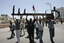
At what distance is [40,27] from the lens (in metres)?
11.9

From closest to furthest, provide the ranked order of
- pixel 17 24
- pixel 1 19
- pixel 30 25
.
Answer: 1. pixel 30 25
2. pixel 17 24
3. pixel 1 19

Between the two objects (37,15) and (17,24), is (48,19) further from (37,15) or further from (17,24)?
(17,24)

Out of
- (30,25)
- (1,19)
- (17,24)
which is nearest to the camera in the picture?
(30,25)

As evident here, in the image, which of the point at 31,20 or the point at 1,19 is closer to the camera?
the point at 31,20

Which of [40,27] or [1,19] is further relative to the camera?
[1,19]

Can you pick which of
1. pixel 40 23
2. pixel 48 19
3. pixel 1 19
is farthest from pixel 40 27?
pixel 1 19

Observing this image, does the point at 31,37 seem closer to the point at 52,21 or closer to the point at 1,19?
the point at 52,21

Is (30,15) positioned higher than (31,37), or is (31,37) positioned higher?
(30,15)

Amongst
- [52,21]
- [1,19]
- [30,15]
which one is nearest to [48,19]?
[52,21]

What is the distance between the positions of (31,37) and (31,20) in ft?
3.54

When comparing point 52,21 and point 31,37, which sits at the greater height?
point 52,21

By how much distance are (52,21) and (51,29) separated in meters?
0.50

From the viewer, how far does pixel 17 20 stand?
1255 cm

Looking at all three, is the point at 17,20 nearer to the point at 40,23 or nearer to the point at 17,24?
the point at 17,24
